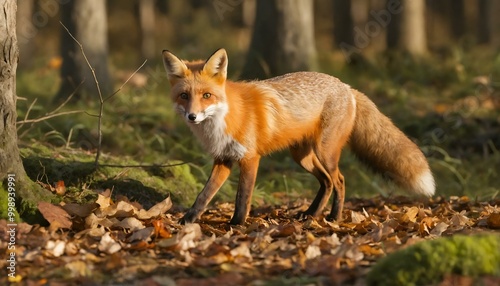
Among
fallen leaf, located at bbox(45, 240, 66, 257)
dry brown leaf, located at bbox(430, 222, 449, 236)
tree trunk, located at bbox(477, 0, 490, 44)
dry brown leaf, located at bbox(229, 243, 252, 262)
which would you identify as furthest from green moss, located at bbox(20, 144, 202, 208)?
tree trunk, located at bbox(477, 0, 490, 44)

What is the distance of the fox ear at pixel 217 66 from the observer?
545 cm

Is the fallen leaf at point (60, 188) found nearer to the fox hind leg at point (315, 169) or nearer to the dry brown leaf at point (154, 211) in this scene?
the dry brown leaf at point (154, 211)

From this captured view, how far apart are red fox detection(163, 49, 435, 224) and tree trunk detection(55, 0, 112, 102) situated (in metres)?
5.34

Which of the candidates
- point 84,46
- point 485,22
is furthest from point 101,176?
point 485,22

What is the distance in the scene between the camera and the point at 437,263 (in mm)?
3496

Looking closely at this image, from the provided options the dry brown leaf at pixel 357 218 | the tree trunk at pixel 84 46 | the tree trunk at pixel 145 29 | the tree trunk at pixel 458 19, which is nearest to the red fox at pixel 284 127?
the dry brown leaf at pixel 357 218

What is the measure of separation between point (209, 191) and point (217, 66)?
1010 millimetres

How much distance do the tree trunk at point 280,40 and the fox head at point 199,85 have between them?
18.1 feet

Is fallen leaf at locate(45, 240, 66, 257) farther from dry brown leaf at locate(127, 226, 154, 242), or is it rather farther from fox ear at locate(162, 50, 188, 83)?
fox ear at locate(162, 50, 188, 83)

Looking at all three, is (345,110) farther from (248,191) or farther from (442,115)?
(442,115)

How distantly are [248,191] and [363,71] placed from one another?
9.25 meters

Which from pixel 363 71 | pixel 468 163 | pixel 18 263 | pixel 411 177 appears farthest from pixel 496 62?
pixel 18 263

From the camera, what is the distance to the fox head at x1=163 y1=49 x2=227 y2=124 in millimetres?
5285

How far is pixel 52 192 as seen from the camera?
5.54 meters
